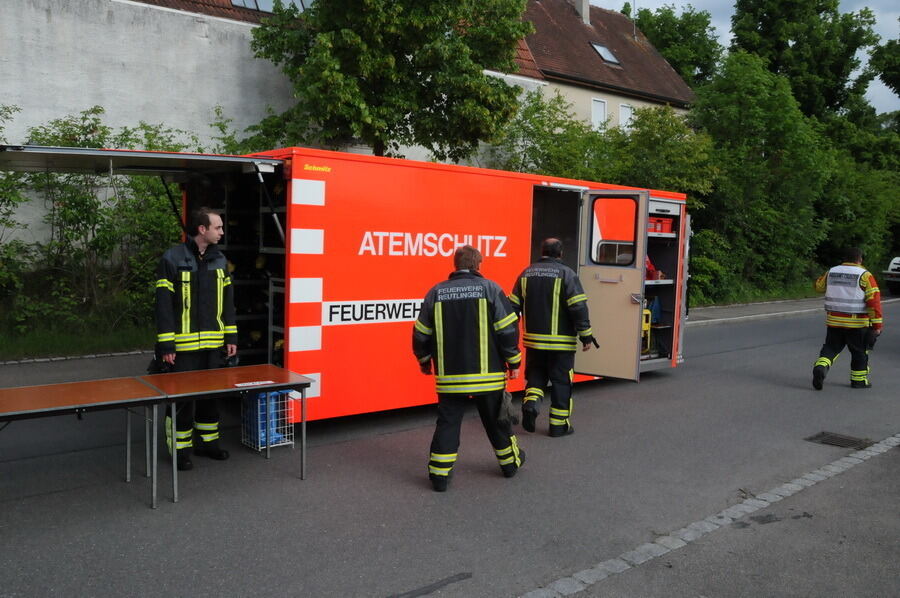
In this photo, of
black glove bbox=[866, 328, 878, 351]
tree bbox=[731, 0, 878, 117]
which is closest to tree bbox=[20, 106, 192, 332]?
black glove bbox=[866, 328, 878, 351]

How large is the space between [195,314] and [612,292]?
478cm

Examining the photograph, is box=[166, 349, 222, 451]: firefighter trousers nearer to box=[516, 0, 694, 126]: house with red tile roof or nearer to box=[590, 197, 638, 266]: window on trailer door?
box=[590, 197, 638, 266]: window on trailer door

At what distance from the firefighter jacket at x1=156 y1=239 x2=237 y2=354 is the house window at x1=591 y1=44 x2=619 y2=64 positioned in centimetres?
2390

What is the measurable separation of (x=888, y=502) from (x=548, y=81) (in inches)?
755

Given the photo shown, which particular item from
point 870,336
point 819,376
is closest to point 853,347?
point 870,336

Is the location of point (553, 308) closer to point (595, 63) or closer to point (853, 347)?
point (853, 347)

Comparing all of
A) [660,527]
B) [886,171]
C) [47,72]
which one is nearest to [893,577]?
[660,527]

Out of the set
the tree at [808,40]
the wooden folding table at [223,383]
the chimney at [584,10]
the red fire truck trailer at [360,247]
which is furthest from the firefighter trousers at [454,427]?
the tree at [808,40]

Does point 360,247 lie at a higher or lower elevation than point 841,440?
higher

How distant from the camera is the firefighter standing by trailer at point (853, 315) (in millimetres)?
9445

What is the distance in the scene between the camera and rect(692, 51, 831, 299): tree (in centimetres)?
2153

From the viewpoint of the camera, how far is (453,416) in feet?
18.0

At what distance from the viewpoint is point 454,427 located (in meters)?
5.49

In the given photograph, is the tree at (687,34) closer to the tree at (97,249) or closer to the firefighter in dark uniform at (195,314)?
the tree at (97,249)
